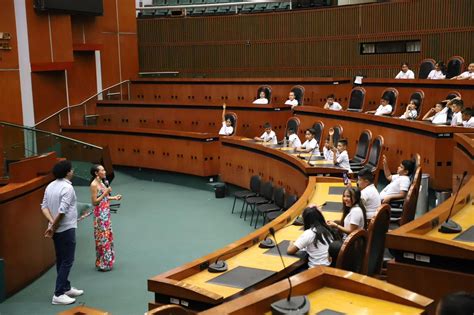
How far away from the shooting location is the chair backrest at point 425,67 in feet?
37.7

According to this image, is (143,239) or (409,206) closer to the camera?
(409,206)

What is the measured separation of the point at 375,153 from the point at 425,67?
13.9 ft

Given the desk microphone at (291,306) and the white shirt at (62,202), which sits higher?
the desk microphone at (291,306)

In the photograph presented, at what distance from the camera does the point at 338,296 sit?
3.03m

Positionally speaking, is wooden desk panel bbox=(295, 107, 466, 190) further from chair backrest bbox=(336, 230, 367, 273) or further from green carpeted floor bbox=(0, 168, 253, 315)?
chair backrest bbox=(336, 230, 367, 273)

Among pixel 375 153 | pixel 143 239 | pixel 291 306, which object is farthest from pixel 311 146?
pixel 291 306

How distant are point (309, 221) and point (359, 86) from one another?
7572mm

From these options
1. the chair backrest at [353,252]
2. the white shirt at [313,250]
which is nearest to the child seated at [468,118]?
the white shirt at [313,250]

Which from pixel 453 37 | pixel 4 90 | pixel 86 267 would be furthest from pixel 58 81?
pixel 453 37

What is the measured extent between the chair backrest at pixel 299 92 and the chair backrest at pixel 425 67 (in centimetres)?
238

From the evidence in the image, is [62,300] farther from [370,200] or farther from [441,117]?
[441,117]

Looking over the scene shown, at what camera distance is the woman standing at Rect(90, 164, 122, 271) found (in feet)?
22.4

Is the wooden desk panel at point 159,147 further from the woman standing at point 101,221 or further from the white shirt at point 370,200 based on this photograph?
the white shirt at point 370,200

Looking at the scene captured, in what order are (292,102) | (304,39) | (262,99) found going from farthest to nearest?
(304,39) → (262,99) → (292,102)
